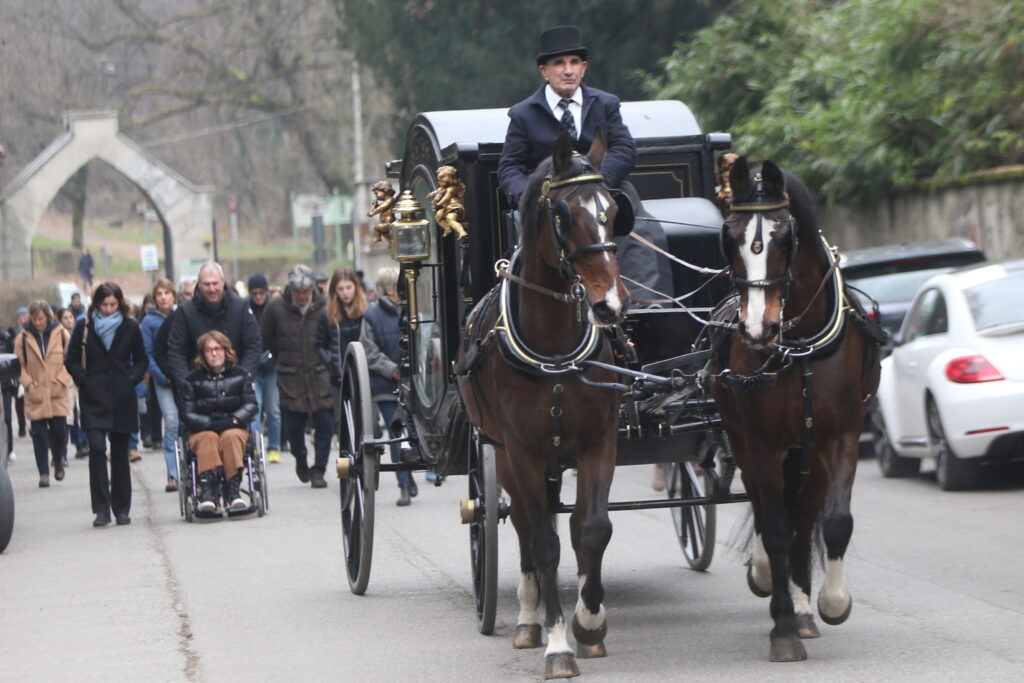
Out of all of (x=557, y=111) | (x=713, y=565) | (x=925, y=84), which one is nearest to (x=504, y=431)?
(x=557, y=111)

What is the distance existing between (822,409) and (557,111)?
192cm

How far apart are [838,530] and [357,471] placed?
3.56m

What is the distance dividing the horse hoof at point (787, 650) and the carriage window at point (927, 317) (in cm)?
643

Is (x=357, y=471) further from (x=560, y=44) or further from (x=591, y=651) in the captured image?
(x=560, y=44)

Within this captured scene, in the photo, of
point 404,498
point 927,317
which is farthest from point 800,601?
point 404,498

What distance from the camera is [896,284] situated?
52.9ft

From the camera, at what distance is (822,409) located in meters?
6.78

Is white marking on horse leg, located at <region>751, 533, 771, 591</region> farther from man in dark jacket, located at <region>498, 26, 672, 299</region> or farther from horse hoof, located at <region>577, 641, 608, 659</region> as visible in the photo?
man in dark jacket, located at <region>498, 26, 672, 299</region>

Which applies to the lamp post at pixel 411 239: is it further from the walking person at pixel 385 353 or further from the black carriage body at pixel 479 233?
the walking person at pixel 385 353

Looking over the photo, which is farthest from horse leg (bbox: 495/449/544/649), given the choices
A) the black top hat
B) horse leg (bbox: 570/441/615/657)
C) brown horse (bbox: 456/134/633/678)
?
the black top hat

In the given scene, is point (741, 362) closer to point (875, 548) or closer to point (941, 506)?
point (875, 548)

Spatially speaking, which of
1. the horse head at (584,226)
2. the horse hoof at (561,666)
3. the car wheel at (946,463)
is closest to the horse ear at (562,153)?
the horse head at (584,226)

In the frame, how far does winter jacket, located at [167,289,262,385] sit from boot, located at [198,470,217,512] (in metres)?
0.80

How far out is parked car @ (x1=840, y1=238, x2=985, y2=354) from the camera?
1591 centimetres
